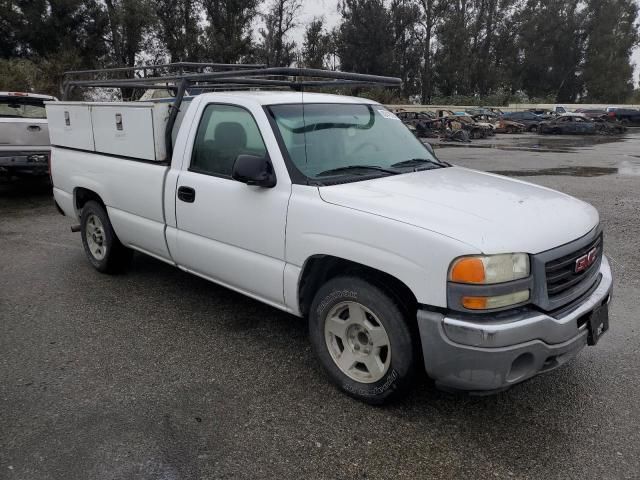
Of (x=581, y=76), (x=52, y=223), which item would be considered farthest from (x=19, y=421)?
(x=581, y=76)

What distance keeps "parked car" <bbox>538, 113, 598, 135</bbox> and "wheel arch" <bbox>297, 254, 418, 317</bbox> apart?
125 ft

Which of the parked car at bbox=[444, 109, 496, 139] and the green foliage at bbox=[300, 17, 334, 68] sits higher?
the green foliage at bbox=[300, 17, 334, 68]

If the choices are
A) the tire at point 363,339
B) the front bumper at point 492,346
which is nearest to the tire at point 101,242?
the tire at point 363,339

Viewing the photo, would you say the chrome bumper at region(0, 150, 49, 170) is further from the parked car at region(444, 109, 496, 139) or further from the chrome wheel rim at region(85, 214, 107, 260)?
the parked car at region(444, 109, 496, 139)

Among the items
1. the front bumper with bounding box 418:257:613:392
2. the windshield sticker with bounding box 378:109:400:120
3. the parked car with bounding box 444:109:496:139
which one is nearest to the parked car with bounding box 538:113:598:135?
the parked car with bounding box 444:109:496:139

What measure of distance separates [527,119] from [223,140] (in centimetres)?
4172

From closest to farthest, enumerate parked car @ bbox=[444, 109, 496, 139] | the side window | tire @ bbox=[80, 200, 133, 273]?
the side window → tire @ bbox=[80, 200, 133, 273] → parked car @ bbox=[444, 109, 496, 139]

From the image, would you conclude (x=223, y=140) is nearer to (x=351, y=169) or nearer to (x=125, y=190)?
(x=351, y=169)

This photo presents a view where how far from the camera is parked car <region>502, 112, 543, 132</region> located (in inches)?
1590

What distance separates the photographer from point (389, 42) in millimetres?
55656

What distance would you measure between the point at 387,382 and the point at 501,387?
0.64m

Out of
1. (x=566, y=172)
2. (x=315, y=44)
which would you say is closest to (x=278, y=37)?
(x=315, y=44)

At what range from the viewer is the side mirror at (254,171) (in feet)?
11.2

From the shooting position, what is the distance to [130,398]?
3318mm
